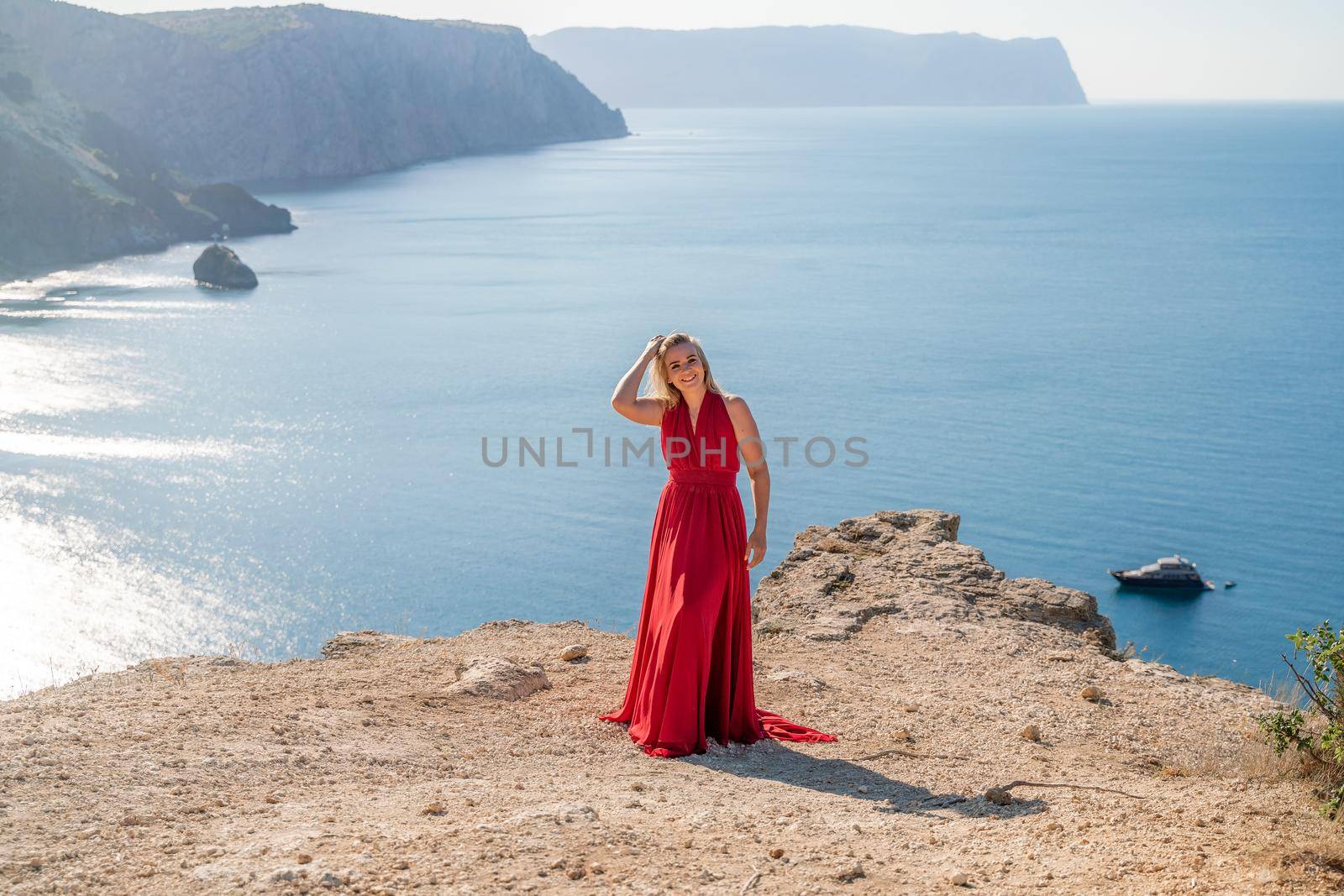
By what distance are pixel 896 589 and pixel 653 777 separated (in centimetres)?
436

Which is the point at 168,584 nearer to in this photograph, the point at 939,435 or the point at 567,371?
the point at 567,371

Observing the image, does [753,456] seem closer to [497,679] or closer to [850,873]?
[497,679]

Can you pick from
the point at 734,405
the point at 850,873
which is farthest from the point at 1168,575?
the point at 850,873

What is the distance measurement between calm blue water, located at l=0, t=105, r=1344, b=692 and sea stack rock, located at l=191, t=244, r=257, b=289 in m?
1.93

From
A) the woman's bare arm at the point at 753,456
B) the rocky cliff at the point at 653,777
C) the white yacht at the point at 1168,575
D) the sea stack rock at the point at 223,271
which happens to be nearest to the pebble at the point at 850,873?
the rocky cliff at the point at 653,777

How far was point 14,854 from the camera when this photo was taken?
448 cm

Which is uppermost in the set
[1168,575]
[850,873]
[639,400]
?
[639,400]

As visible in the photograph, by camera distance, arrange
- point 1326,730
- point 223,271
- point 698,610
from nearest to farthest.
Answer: point 1326,730
point 698,610
point 223,271

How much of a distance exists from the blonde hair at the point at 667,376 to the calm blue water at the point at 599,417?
20955 mm

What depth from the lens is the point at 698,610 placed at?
6.55 meters

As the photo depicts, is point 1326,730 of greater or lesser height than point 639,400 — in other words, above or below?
below

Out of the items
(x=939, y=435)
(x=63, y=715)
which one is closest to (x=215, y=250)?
(x=939, y=435)

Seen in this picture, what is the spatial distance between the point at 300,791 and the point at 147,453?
52.0m

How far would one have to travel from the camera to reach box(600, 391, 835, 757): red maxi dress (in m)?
6.53
